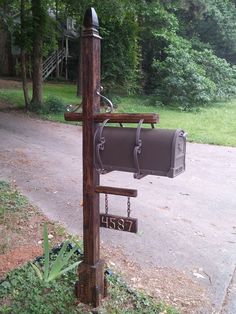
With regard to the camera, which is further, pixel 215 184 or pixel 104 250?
pixel 215 184

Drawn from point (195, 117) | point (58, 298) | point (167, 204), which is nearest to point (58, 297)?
point (58, 298)

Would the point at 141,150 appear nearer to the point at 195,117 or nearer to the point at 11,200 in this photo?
the point at 11,200

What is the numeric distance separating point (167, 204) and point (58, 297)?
9.69 feet

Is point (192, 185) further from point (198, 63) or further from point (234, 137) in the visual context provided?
point (198, 63)

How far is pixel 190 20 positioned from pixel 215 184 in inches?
719

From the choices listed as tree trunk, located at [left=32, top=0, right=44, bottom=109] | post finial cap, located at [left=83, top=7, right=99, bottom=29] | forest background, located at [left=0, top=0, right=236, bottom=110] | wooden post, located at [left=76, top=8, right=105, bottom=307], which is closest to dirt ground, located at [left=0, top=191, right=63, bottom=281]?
wooden post, located at [left=76, top=8, right=105, bottom=307]

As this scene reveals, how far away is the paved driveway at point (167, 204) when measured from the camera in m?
3.90

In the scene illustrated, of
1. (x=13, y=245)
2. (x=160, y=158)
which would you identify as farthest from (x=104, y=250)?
(x=160, y=158)

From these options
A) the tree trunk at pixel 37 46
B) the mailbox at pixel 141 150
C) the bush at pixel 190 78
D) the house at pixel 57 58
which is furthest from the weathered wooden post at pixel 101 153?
the house at pixel 57 58

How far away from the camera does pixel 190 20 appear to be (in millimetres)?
23016

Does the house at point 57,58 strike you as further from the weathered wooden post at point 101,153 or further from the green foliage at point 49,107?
the weathered wooden post at point 101,153

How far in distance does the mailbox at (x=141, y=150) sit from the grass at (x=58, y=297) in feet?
3.54

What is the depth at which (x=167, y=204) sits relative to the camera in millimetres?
5691

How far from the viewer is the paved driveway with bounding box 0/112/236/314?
390 centimetres
